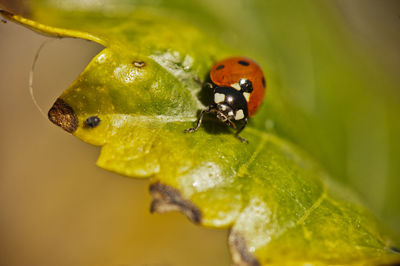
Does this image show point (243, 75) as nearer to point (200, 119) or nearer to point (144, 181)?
point (200, 119)

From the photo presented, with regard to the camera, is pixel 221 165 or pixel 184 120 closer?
pixel 221 165

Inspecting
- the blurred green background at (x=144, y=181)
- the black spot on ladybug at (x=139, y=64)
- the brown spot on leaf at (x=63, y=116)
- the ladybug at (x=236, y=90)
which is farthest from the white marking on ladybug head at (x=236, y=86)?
the brown spot on leaf at (x=63, y=116)

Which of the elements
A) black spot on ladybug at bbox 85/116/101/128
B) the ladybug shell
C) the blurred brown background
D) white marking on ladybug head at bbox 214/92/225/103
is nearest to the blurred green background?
the blurred brown background

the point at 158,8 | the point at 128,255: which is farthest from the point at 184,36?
the point at 128,255

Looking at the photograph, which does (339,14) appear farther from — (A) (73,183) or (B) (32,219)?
(B) (32,219)

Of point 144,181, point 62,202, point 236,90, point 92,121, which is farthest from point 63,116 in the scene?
point 62,202

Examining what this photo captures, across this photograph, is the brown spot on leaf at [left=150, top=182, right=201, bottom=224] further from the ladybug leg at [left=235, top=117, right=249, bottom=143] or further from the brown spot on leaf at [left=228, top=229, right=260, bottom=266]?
the ladybug leg at [left=235, top=117, right=249, bottom=143]

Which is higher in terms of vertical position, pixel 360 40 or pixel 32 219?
pixel 360 40
